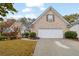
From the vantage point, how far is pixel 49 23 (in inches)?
1273

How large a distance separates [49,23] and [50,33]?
6.77 feet

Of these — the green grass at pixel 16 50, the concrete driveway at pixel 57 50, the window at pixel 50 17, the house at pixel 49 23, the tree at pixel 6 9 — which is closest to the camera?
the tree at pixel 6 9

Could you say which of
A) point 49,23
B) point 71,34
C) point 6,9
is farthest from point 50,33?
point 6,9

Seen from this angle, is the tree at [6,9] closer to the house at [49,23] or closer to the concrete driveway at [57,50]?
the concrete driveway at [57,50]

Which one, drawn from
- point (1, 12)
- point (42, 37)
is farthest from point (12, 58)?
point (42, 37)

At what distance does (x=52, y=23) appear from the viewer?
32.3m

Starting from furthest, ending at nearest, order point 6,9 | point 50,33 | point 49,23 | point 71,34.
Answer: point 49,23 → point 50,33 → point 71,34 → point 6,9

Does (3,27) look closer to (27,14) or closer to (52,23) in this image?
(27,14)

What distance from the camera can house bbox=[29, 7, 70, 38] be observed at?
3162 centimetres

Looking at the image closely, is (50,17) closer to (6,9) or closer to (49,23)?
(49,23)

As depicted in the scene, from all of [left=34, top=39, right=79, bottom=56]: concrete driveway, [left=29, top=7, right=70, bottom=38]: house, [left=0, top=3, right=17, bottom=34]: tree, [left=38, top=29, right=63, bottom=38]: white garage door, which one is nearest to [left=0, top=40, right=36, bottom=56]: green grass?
[left=34, top=39, right=79, bottom=56]: concrete driveway

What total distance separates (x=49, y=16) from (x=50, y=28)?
2.04 meters

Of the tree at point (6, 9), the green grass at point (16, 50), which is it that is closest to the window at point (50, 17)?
the green grass at point (16, 50)

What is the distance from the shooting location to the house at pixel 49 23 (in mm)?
31617
